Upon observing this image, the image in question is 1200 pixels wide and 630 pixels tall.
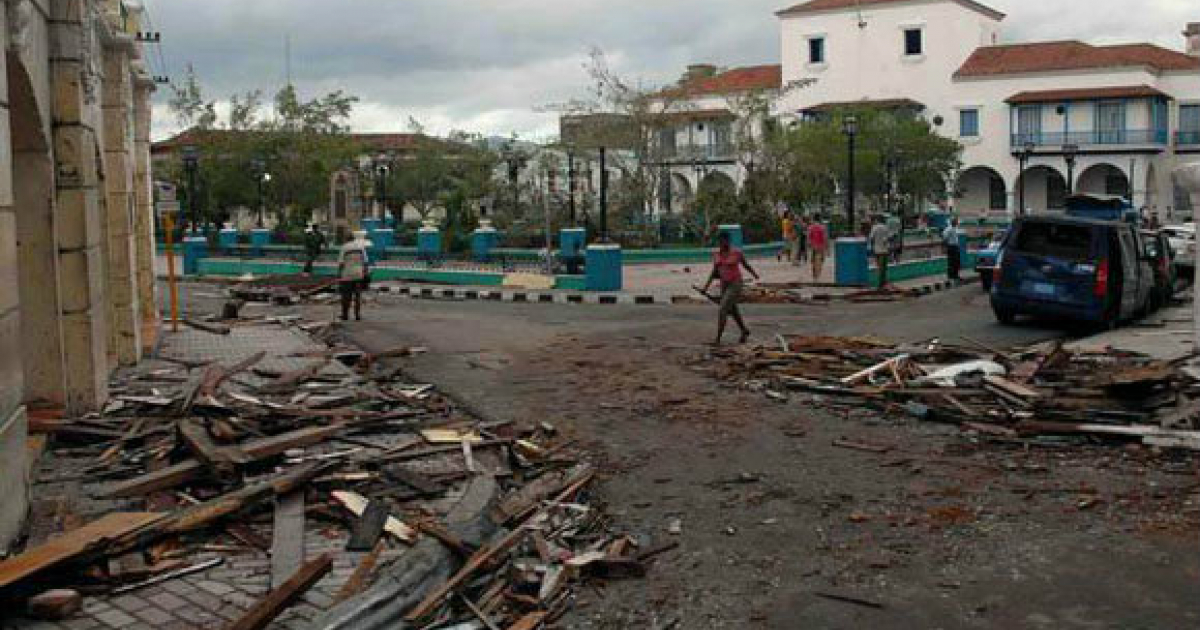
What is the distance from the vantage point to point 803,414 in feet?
40.1

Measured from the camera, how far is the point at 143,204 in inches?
749

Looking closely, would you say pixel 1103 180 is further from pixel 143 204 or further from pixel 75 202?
pixel 75 202

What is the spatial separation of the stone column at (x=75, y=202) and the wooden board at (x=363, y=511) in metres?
4.39

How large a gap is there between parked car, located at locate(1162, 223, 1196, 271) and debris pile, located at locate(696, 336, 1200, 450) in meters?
18.6

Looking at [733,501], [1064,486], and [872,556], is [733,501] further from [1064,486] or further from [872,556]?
[1064,486]

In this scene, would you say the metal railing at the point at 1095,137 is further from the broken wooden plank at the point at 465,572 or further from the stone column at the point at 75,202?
the broken wooden plank at the point at 465,572

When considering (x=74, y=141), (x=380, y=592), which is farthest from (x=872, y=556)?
(x=74, y=141)

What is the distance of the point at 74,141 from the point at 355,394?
375 cm

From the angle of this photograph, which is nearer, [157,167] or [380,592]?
[380,592]

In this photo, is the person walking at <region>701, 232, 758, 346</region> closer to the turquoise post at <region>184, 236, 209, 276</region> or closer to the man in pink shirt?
the man in pink shirt

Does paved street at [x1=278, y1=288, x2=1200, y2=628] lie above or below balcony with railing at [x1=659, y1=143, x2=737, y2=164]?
below

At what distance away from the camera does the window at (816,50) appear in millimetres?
75562

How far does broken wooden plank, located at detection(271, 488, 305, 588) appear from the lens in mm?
6953

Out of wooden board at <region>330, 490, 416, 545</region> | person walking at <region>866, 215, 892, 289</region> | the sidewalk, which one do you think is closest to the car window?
the sidewalk
